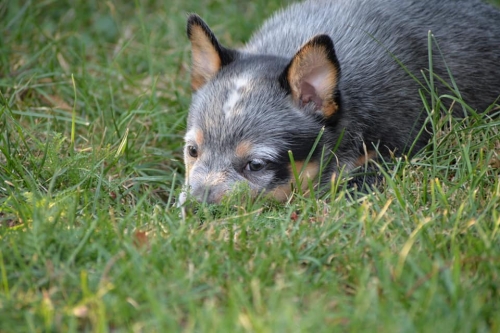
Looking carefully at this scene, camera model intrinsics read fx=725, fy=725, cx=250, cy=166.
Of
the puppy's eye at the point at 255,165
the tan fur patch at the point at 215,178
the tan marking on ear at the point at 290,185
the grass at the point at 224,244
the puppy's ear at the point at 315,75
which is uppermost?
the puppy's ear at the point at 315,75

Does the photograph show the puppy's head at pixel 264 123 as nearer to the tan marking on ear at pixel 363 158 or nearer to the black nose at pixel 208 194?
the black nose at pixel 208 194

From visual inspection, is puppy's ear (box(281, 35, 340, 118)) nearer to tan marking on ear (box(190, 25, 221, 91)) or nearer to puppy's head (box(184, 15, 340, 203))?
puppy's head (box(184, 15, 340, 203))

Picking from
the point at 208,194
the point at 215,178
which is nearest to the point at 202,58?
the point at 215,178

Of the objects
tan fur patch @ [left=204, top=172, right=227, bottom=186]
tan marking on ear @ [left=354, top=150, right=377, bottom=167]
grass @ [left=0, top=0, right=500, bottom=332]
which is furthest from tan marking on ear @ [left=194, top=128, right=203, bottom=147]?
tan marking on ear @ [left=354, top=150, right=377, bottom=167]

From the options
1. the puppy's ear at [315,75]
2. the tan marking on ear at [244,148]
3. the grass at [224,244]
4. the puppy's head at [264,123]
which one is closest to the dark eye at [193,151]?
the puppy's head at [264,123]

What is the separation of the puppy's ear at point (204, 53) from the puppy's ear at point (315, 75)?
60cm

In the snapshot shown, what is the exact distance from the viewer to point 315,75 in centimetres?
524

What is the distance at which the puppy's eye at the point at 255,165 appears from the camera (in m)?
5.15

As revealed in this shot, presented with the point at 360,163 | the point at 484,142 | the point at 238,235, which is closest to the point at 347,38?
the point at 360,163

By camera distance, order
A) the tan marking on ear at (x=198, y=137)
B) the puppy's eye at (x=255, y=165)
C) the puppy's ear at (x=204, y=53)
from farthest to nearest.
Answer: the puppy's ear at (x=204, y=53), the tan marking on ear at (x=198, y=137), the puppy's eye at (x=255, y=165)

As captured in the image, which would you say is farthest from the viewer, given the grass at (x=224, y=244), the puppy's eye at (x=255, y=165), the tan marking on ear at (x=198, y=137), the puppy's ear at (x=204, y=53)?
the puppy's ear at (x=204, y=53)

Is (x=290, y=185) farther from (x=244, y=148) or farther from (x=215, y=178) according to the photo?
(x=215, y=178)

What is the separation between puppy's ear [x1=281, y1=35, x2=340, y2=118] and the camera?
5062 mm

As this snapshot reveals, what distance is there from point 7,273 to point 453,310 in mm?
2179
